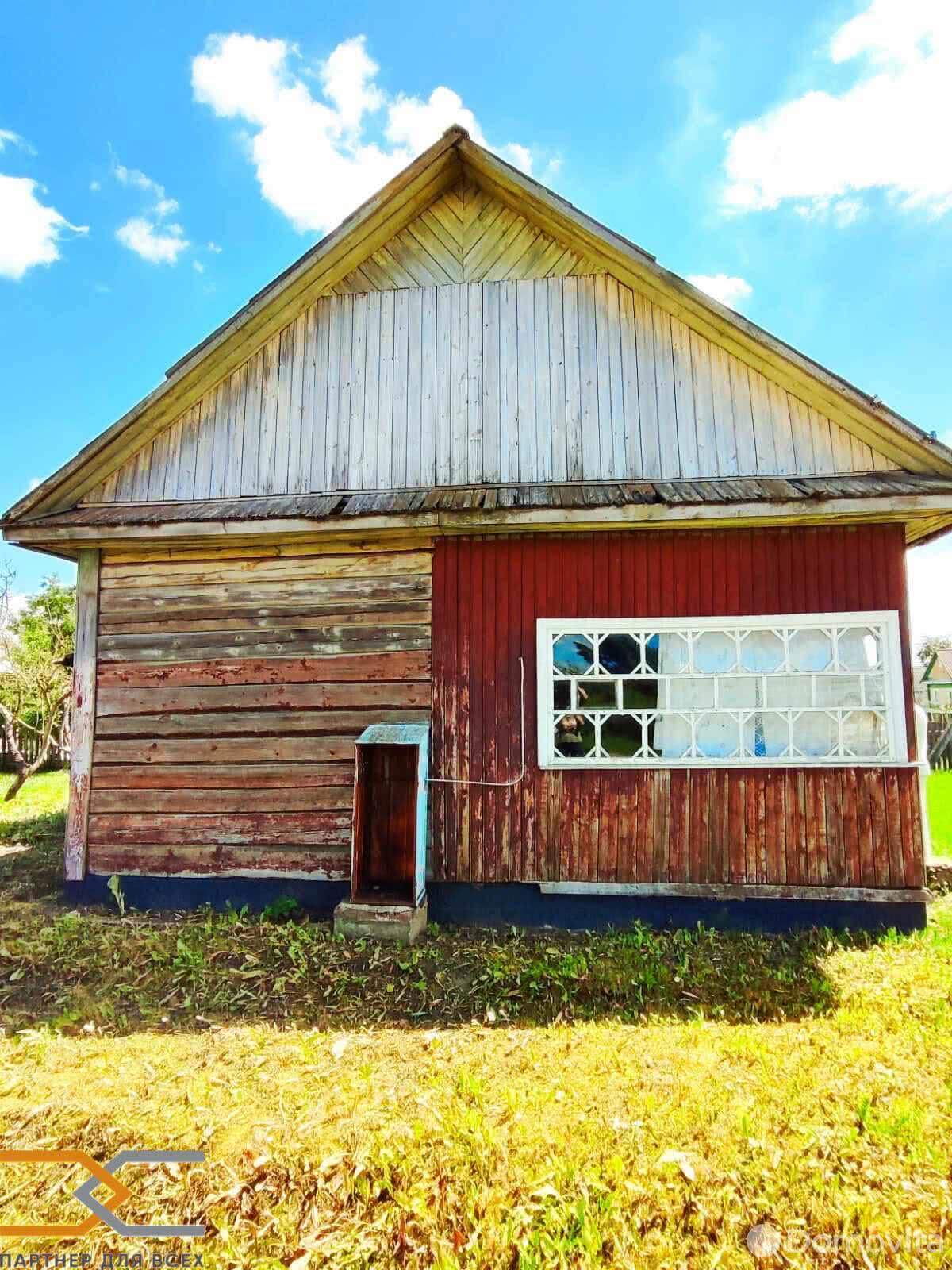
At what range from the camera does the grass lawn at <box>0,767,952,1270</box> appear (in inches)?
105

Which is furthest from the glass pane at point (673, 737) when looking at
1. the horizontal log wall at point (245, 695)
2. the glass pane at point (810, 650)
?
the horizontal log wall at point (245, 695)

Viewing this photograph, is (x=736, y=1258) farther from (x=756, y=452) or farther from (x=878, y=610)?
(x=756, y=452)

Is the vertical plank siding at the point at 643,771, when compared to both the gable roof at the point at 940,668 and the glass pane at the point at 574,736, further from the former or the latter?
the gable roof at the point at 940,668

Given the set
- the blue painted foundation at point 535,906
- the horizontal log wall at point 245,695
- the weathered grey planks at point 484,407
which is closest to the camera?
the blue painted foundation at point 535,906

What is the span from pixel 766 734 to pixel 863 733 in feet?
2.70

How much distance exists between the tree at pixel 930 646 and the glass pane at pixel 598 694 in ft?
128

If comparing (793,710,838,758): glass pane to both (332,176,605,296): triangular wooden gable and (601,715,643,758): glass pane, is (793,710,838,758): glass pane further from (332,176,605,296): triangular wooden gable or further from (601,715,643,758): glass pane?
(332,176,605,296): triangular wooden gable

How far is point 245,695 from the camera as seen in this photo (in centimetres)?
645

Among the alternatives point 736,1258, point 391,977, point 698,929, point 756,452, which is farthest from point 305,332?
point 736,1258

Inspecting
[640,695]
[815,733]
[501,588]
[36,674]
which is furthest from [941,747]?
[36,674]

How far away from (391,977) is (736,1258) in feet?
9.43

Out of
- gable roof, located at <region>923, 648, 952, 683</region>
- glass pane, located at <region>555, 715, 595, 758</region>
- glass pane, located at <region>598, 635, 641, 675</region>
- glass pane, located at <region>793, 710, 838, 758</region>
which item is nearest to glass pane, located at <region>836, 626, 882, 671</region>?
glass pane, located at <region>793, 710, 838, 758</region>

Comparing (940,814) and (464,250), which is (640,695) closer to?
(464,250)

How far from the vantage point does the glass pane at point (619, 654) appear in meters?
6.02
